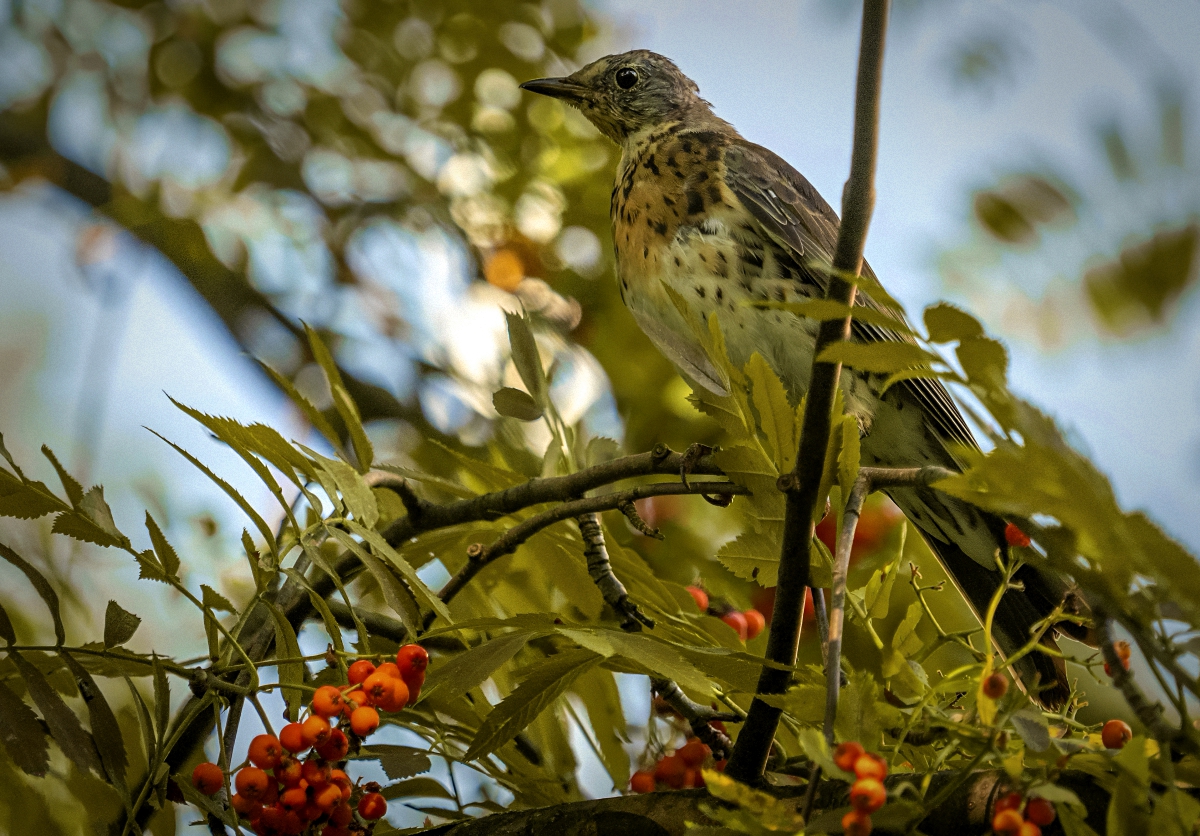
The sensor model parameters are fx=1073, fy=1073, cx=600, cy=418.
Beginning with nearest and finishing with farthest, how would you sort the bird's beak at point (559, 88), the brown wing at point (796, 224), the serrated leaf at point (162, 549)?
the serrated leaf at point (162, 549), the brown wing at point (796, 224), the bird's beak at point (559, 88)

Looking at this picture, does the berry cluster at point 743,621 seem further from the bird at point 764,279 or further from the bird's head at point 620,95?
the bird's head at point 620,95

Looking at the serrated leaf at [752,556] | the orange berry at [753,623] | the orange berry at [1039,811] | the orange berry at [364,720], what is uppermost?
the orange berry at [753,623]

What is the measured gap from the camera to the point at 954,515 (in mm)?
2238

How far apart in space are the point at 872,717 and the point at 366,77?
2714 mm

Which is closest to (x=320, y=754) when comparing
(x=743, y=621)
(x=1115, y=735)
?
(x=1115, y=735)

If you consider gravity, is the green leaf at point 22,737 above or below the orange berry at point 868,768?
below

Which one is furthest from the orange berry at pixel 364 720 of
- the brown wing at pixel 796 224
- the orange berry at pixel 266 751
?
the brown wing at pixel 796 224

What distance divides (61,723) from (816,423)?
0.76 meters

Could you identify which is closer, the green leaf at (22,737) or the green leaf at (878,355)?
the green leaf at (878,355)

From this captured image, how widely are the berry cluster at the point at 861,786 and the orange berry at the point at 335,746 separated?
0.50m

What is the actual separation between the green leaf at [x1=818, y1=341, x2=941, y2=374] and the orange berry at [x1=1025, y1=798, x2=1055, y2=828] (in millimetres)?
361

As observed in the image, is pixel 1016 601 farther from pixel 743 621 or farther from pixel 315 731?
pixel 315 731

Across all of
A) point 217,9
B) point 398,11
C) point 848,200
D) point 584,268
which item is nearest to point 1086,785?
point 848,200

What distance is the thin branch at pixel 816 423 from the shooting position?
90 centimetres
